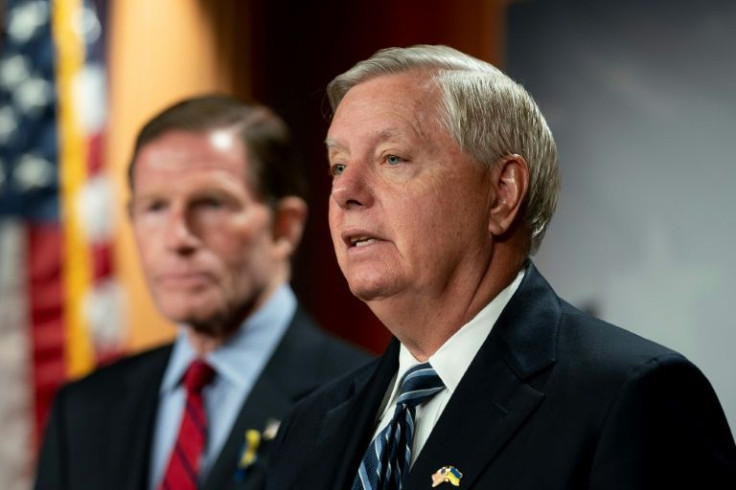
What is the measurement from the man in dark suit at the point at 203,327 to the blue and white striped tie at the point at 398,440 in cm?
81

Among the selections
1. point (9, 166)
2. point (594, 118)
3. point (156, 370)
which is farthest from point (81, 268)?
point (594, 118)

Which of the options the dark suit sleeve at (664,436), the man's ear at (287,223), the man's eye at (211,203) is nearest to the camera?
the dark suit sleeve at (664,436)

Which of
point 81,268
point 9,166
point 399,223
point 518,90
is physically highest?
point 518,90

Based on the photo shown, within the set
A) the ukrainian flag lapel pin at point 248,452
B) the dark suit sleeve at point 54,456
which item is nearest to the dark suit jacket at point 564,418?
the ukrainian flag lapel pin at point 248,452

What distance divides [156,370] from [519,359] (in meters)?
1.40

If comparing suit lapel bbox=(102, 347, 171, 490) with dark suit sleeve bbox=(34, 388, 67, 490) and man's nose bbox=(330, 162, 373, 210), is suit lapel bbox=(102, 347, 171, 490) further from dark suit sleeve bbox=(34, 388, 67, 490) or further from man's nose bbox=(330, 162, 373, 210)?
man's nose bbox=(330, 162, 373, 210)

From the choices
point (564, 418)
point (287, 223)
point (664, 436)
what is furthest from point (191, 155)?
point (664, 436)

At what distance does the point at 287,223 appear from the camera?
3.04 meters

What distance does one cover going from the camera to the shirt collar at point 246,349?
283cm

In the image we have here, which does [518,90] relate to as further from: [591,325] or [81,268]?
[81,268]

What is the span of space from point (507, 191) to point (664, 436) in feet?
1.57

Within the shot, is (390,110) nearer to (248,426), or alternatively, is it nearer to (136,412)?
(248,426)

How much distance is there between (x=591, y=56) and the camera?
3.37 meters

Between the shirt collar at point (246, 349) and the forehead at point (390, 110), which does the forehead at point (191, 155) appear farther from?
the forehead at point (390, 110)
